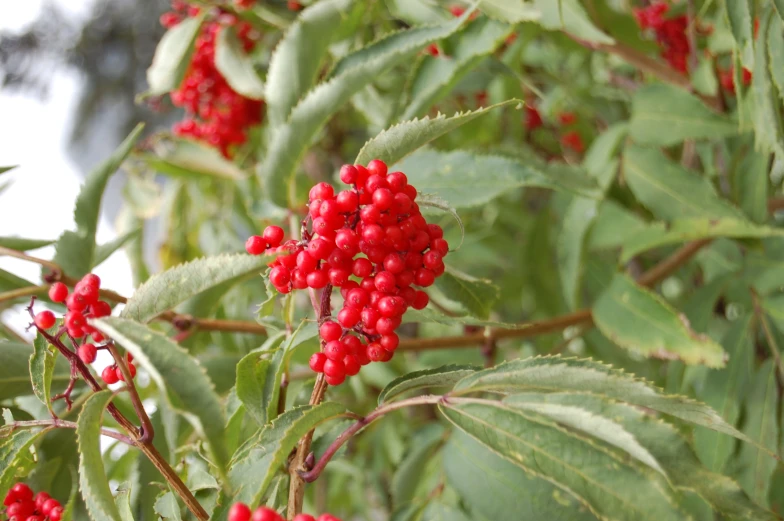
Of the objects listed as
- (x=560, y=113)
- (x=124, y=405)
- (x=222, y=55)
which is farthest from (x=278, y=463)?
(x=560, y=113)

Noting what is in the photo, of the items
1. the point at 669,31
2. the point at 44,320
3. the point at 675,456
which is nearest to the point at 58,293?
the point at 44,320

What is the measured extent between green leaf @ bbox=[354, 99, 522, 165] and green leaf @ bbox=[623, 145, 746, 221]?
365 mm

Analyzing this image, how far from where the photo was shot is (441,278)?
1.59ft

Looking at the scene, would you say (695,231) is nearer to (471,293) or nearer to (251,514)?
(471,293)

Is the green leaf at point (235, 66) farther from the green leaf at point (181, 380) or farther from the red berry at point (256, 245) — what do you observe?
the green leaf at point (181, 380)

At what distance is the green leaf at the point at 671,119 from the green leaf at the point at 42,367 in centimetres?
62

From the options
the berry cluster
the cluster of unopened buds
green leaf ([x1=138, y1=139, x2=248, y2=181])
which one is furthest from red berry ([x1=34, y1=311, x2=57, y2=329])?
the berry cluster

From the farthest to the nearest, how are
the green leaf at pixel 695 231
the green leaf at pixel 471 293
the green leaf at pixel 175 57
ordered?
1. the green leaf at pixel 175 57
2. the green leaf at pixel 695 231
3. the green leaf at pixel 471 293

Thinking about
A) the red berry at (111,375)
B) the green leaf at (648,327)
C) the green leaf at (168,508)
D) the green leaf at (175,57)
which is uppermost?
the green leaf at (175,57)

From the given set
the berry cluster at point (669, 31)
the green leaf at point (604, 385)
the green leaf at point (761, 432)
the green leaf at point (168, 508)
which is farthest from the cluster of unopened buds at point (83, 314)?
the berry cluster at point (669, 31)

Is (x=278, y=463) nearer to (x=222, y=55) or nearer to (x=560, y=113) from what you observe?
(x=222, y=55)

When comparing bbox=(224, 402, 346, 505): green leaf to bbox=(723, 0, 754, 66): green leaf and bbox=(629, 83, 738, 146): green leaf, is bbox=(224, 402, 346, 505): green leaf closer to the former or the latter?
bbox=(723, 0, 754, 66): green leaf

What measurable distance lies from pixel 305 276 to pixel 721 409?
47 centimetres

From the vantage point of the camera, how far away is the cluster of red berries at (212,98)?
3.04 ft
